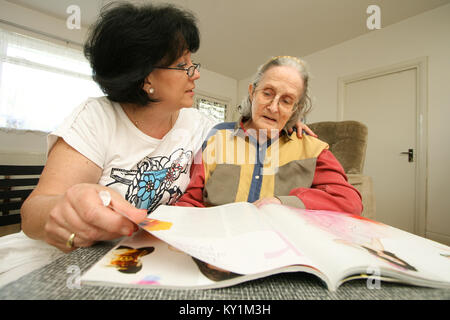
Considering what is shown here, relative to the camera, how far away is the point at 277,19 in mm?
2959

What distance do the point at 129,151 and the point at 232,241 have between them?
0.54 meters

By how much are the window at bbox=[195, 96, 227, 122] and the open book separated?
4.70m

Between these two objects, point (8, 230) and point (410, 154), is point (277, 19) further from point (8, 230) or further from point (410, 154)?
point (8, 230)

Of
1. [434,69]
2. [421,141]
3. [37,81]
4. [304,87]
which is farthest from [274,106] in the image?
[37,81]

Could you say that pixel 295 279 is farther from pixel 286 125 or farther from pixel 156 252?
pixel 286 125

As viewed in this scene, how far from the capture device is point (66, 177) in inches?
21.3

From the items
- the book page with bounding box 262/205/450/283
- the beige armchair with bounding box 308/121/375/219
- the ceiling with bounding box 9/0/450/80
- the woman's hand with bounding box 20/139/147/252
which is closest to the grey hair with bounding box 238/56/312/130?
the book page with bounding box 262/205/450/283

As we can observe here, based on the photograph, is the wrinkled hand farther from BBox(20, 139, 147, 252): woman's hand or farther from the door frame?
the door frame

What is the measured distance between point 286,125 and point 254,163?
0.27 m

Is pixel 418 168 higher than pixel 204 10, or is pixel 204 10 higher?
pixel 204 10

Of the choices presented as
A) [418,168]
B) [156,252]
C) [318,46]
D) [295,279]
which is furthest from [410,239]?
[318,46]

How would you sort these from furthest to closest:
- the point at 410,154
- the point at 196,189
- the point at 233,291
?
the point at 410,154
the point at 196,189
the point at 233,291

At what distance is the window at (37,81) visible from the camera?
284 centimetres

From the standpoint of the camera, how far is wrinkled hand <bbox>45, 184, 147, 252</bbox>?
0.35 metres
